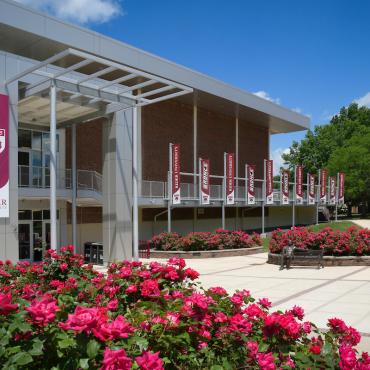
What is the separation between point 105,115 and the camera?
68.3 feet

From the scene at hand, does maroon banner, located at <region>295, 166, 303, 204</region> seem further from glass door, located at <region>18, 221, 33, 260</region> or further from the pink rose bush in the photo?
the pink rose bush

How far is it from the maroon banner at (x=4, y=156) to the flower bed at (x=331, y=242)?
10647mm

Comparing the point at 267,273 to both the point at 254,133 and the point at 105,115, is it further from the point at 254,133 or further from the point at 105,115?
the point at 254,133

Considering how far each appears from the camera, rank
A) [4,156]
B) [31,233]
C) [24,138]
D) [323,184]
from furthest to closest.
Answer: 1. [323,184]
2. [31,233]
3. [24,138]
4. [4,156]

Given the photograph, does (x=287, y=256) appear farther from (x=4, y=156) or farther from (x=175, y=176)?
(x=175, y=176)

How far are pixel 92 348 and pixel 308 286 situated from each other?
11.7 meters

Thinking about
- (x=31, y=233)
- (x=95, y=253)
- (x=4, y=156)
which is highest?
(x=4, y=156)

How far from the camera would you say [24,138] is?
23875mm

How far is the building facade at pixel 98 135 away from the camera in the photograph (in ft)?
55.9

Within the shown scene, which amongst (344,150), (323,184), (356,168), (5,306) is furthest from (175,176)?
(344,150)

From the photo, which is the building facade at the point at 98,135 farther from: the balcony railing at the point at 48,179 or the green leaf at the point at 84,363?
the green leaf at the point at 84,363

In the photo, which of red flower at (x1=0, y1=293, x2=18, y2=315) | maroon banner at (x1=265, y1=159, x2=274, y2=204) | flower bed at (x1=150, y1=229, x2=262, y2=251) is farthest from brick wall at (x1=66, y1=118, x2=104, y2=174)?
red flower at (x1=0, y1=293, x2=18, y2=315)

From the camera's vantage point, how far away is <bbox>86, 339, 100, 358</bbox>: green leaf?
8.89 ft

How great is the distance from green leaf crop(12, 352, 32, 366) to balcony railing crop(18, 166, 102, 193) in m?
19.1
